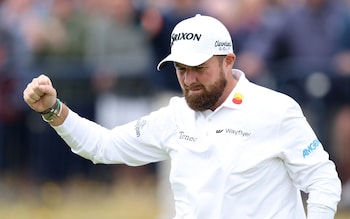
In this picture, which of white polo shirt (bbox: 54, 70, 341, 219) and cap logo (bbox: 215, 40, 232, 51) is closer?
white polo shirt (bbox: 54, 70, 341, 219)

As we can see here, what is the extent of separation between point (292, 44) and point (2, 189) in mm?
4590

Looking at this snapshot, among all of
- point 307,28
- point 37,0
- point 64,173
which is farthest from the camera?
point 37,0

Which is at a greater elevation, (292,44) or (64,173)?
(292,44)

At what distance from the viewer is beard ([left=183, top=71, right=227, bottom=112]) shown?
8328 mm

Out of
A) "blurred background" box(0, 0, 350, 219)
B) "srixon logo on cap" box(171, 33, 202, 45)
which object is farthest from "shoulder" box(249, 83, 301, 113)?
"blurred background" box(0, 0, 350, 219)

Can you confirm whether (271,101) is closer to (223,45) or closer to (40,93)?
(223,45)

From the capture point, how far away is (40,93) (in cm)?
832

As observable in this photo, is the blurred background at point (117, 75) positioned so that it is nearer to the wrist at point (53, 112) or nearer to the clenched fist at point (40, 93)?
the wrist at point (53, 112)

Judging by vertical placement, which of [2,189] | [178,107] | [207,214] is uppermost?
[178,107]

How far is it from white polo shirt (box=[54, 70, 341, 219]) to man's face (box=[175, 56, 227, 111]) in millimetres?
112

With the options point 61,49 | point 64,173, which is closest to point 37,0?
point 61,49

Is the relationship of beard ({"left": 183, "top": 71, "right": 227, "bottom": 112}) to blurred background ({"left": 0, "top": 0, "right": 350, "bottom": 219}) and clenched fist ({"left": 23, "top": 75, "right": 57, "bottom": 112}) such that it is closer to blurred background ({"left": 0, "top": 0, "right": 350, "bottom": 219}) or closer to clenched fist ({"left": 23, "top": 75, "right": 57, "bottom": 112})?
clenched fist ({"left": 23, "top": 75, "right": 57, "bottom": 112})

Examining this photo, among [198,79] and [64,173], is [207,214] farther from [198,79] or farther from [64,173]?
[64,173]

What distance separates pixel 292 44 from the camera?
15.6 metres
